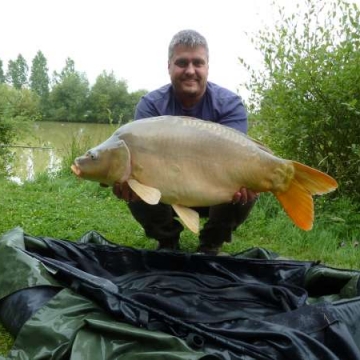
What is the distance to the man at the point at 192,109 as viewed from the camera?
1.97 metres

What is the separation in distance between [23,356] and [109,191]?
2.26 metres

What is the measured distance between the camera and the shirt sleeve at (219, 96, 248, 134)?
6.80ft

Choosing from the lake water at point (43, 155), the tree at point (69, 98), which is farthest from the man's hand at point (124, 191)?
A: the tree at point (69, 98)

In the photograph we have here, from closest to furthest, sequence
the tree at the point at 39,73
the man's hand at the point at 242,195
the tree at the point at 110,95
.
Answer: the man's hand at the point at 242,195
the tree at the point at 110,95
the tree at the point at 39,73

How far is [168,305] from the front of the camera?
4.67 ft

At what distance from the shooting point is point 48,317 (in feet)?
4.26

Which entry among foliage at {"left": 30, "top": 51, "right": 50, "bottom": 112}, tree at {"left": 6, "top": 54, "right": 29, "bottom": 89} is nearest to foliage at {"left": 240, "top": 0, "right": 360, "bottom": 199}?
foliage at {"left": 30, "top": 51, "right": 50, "bottom": 112}

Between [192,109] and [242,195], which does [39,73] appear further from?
[242,195]

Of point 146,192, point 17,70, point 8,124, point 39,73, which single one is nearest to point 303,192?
point 146,192

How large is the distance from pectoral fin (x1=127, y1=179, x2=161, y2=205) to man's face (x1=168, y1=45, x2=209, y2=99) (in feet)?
1.94

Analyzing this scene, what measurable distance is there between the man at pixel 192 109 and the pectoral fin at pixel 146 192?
37cm

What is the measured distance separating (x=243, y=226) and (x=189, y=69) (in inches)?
40.7

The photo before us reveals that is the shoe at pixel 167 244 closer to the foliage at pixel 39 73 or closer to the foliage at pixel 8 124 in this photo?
the foliage at pixel 8 124

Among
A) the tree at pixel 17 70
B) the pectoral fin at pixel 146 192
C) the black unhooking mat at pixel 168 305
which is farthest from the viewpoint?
the tree at pixel 17 70
